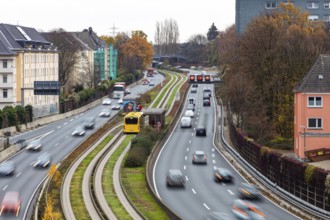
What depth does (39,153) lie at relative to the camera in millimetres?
70250

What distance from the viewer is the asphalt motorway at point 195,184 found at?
42956mm

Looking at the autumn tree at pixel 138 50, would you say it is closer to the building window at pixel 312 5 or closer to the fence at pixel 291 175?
the building window at pixel 312 5

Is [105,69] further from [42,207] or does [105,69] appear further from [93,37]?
[42,207]

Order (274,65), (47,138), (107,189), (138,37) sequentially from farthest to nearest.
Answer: (138,37), (47,138), (274,65), (107,189)


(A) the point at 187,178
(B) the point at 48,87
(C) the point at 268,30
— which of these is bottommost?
(A) the point at 187,178

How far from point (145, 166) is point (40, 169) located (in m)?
8.68

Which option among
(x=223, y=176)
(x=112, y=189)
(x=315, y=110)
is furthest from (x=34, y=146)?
(x=315, y=110)

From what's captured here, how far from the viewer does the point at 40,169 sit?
61.3m

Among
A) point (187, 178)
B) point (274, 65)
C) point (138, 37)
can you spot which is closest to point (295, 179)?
point (187, 178)

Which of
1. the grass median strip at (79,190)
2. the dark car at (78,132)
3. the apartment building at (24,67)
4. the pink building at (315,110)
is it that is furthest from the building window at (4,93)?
the pink building at (315,110)

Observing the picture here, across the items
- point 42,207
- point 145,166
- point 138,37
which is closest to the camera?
point 42,207

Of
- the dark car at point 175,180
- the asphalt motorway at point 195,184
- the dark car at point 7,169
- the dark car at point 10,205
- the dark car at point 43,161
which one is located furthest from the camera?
the dark car at point 43,161

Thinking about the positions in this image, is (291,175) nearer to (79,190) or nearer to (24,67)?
(79,190)

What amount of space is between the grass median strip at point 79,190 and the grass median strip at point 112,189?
1.62 m
